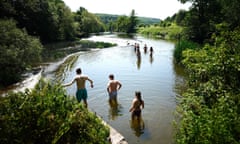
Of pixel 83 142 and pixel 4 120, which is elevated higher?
pixel 4 120

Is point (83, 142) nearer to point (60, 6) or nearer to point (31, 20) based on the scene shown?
point (31, 20)

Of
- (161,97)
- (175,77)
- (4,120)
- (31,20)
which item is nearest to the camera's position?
(4,120)

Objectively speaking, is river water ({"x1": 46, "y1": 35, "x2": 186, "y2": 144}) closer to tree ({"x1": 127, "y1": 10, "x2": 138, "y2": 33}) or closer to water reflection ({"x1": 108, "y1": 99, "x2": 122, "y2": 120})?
water reflection ({"x1": 108, "y1": 99, "x2": 122, "y2": 120})

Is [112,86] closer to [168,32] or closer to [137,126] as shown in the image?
[137,126]

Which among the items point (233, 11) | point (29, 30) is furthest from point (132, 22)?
point (233, 11)

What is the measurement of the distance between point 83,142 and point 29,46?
1611cm

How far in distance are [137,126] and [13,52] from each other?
10.5m

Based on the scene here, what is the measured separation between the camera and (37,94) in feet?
15.6

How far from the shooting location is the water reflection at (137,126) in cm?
860

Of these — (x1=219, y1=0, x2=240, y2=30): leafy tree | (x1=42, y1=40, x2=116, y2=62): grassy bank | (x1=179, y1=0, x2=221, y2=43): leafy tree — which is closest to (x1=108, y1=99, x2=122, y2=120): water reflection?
(x1=219, y1=0, x2=240, y2=30): leafy tree

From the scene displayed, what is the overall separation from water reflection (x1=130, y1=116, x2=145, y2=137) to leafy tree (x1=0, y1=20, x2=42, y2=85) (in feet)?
31.5

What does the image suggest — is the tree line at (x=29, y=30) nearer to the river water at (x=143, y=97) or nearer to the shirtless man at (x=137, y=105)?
the river water at (x=143, y=97)

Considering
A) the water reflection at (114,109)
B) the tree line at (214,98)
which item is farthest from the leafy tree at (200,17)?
the tree line at (214,98)

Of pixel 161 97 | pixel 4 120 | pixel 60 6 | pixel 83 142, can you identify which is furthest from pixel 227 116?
pixel 60 6
